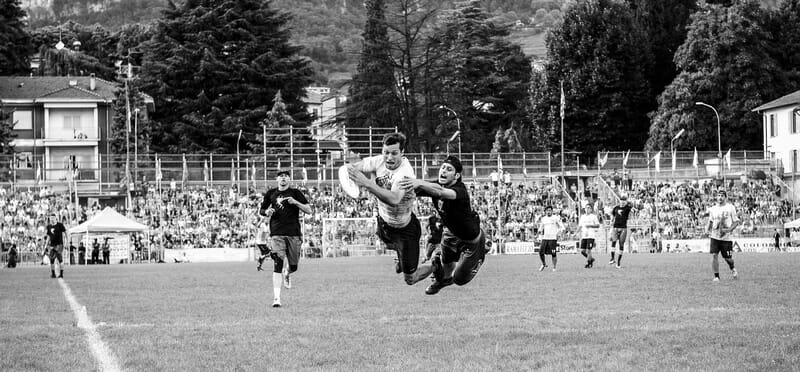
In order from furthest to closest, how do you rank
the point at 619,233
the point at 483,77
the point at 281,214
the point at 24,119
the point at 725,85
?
the point at 483,77 → the point at 24,119 → the point at 725,85 → the point at 619,233 → the point at 281,214

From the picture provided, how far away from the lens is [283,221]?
20734 mm

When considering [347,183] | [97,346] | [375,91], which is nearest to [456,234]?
[347,183]

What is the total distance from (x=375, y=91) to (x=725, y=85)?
1029 inches

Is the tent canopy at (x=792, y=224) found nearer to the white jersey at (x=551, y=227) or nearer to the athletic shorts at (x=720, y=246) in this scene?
the white jersey at (x=551, y=227)

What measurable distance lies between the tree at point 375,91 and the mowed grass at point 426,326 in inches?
2302

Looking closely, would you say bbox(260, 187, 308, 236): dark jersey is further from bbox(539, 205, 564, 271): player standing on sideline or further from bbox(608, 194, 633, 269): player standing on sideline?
bbox(608, 194, 633, 269): player standing on sideline

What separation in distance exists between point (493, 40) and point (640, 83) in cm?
1989

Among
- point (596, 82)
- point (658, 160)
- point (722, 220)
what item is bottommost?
point (722, 220)

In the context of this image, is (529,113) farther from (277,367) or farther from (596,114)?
(277,367)

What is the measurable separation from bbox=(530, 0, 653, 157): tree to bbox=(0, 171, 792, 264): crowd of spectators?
25.1 meters

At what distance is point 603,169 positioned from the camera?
6894 centimetres

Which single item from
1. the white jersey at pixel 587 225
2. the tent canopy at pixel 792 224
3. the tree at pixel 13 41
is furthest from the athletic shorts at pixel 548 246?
the tree at pixel 13 41

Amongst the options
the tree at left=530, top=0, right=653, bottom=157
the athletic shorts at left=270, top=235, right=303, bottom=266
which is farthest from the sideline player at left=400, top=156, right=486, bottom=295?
the tree at left=530, top=0, right=653, bottom=157

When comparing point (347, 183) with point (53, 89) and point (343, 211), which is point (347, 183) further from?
point (53, 89)
